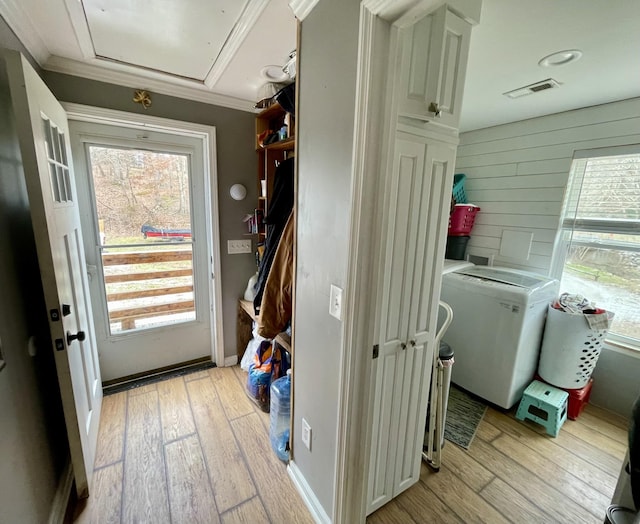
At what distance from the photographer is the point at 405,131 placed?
40.2 inches

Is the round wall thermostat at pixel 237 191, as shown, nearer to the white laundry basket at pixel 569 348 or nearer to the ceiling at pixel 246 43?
the ceiling at pixel 246 43

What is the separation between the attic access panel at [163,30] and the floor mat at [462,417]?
268 cm

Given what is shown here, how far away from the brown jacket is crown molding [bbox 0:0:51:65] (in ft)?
4.61

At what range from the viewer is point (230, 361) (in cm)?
257

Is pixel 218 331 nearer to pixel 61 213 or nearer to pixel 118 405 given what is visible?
pixel 118 405

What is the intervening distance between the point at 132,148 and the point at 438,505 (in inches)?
117

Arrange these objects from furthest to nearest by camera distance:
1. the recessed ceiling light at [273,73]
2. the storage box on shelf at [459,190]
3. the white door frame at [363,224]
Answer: the storage box on shelf at [459,190]
the recessed ceiling light at [273,73]
the white door frame at [363,224]

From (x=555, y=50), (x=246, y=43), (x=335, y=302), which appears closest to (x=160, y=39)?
(x=246, y=43)

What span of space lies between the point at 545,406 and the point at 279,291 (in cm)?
204

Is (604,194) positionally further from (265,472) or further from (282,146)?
(265,472)

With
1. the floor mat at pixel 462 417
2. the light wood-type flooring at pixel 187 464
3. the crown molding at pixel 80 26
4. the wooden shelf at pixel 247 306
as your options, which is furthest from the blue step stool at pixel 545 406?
the crown molding at pixel 80 26

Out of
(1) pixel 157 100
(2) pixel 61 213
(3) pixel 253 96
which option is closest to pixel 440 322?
(3) pixel 253 96

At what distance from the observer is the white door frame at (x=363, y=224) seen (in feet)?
2.68

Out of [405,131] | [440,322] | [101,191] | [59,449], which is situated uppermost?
[405,131]
